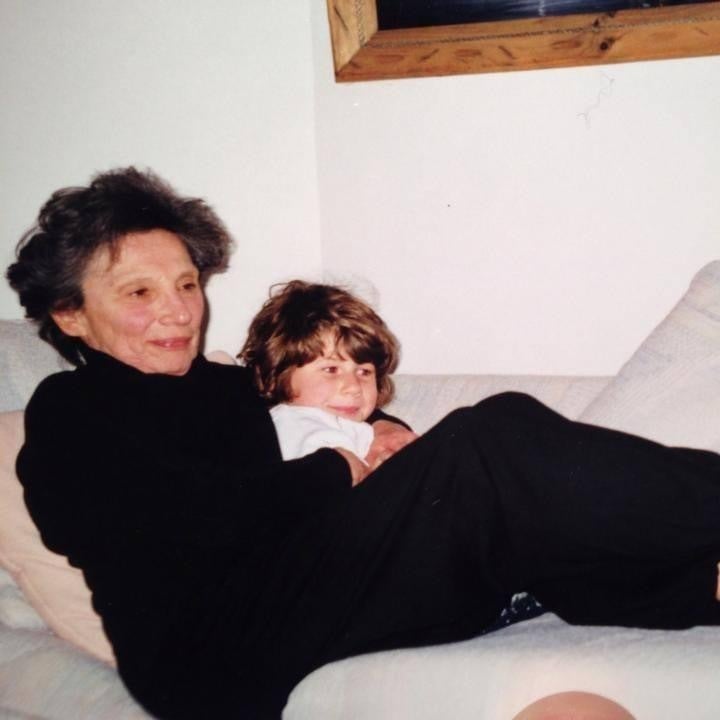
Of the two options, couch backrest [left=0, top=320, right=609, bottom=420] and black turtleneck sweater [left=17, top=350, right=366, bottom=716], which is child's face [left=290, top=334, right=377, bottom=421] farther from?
black turtleneck sweater [left=17, top=350, right=366, bottom=716]

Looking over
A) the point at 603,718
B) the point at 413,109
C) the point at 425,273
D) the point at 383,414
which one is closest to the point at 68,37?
the point at 413,109

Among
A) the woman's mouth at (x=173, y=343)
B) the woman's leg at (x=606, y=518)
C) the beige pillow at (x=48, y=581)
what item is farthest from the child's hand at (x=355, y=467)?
the beige pillow at (x=48, y=581)

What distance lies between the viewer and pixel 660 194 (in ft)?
5.87

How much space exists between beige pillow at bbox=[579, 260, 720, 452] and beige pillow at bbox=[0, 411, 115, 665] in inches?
39.5

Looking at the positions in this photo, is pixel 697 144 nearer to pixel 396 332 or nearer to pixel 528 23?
pixel 528 23

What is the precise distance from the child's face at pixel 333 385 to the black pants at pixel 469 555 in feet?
1.41

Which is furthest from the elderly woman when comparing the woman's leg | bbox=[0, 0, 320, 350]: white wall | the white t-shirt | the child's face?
bbox=[0, 0, 320, 350]: white wall

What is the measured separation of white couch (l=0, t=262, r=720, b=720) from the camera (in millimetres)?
926

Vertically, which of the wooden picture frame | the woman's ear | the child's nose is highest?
the wooden picture frame

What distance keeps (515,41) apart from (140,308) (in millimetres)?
1085

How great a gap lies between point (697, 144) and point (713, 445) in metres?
0.82

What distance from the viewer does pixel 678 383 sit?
1.42m

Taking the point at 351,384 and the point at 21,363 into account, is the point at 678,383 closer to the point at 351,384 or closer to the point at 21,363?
the point at 351,384

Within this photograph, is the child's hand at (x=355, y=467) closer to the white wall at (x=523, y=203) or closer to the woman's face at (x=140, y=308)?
the woman's face at (x=140, y=308)
